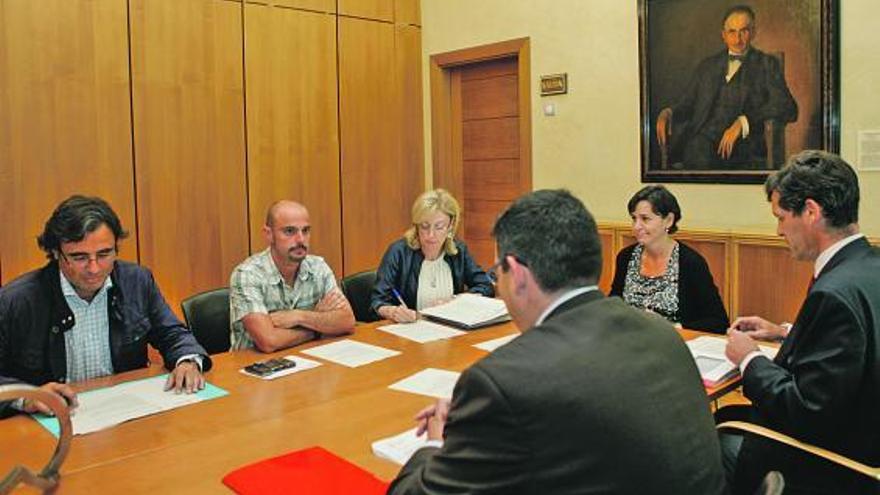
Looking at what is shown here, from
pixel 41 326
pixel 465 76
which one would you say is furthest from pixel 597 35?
pixel 41 326

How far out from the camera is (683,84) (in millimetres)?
4699

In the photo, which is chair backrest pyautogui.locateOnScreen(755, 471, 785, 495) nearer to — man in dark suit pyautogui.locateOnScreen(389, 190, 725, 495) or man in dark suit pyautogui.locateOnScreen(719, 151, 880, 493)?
man in dark suit pyautogui.locateOnScreen(389, 190, 725, 495)

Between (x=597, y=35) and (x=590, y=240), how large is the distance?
397cm

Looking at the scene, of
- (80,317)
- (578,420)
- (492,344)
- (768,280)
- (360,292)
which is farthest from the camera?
(768,280)

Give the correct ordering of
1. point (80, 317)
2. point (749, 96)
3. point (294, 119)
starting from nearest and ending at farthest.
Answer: point (80, 317)
point (749, 96)
point (294, 119)

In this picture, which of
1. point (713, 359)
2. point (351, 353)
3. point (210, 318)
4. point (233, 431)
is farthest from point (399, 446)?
point (210, 318)

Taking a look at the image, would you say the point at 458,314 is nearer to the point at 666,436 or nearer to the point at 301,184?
the point at 666,436

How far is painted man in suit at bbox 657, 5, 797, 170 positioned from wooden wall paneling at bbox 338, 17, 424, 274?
7.53ft

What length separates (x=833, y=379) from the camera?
199 cm

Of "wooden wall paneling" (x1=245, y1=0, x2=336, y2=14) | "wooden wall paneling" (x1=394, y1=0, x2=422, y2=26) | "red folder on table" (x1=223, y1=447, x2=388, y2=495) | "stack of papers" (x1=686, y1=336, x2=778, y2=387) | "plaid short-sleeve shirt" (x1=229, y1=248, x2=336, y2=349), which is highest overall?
"wooden wall paneling" (x1=394, y1=0, x2=422, y2=26)

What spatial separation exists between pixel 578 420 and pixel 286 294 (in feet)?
7.68

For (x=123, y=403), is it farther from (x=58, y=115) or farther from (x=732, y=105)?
(x=732, y=105)

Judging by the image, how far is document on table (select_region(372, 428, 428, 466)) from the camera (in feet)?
6.32

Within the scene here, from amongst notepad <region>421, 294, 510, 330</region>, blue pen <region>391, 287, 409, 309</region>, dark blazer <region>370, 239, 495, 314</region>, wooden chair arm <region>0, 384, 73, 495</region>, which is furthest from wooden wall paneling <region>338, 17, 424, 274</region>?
wooden chair arm <region>0, 384, 73, 495</region>
